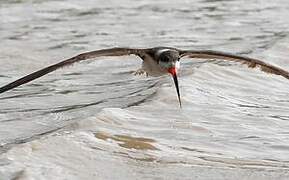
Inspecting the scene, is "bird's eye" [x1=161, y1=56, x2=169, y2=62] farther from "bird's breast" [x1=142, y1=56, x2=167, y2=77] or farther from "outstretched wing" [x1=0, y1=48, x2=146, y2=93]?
"outstretched wing" [x1=0, y1=48, x2=146, y2=93]

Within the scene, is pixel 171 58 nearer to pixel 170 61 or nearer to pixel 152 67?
pixel 170 61

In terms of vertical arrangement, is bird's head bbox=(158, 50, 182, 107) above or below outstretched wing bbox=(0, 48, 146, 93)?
below

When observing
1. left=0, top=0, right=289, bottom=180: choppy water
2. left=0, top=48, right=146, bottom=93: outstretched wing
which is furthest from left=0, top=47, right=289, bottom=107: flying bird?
left=0, top=0, right=289, bottom=180: choppy water

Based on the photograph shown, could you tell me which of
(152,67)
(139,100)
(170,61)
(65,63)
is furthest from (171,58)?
(65,63)

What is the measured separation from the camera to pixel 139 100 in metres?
11.0

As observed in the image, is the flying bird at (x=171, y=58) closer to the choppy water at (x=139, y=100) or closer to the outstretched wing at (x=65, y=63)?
the outstretched wing at (x=65, y=63)

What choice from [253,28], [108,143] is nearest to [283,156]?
[108,143]

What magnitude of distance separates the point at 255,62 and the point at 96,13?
819 cm

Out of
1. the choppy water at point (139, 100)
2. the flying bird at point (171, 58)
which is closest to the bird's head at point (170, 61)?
the flying bird at point (171, 58)

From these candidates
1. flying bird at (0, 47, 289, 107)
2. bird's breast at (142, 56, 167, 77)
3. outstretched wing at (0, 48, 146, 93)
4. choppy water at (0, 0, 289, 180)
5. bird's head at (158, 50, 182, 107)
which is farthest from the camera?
bird's breast at (142, 56, 167, 77)

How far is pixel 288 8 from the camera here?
17.5m

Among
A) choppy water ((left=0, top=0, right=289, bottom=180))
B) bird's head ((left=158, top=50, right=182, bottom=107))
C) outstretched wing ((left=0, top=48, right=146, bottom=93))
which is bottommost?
choppy water ((left=0, top=0, right=289, bottom=180))

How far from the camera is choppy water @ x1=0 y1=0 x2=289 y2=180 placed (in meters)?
8.45

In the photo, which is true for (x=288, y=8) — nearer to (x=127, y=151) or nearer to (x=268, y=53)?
(x=268, y=53)
